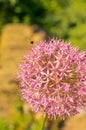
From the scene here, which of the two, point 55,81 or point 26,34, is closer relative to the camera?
point 55,81

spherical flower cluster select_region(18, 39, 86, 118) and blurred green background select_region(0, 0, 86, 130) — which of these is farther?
blurred green background select_region(0, 0, 86, 130)

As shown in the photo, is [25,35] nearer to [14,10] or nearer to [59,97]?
[14,10]

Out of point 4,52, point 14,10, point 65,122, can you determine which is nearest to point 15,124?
point 65,122

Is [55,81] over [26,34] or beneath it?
beneath

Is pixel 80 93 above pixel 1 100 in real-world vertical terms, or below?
below

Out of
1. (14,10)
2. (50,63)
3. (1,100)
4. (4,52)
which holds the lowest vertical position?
(50,63)
